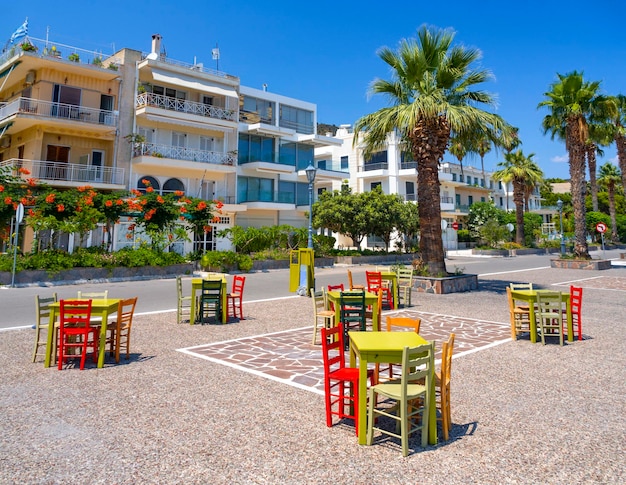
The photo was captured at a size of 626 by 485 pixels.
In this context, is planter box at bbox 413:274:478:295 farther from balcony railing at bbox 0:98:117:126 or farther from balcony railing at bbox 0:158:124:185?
balcony railing at bbox 0:98:117:126

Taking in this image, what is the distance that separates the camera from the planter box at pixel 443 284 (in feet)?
47.9

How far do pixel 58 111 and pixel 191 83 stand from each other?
8.78 meters

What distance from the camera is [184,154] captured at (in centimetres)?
3052

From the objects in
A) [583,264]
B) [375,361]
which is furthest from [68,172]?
[583,264]

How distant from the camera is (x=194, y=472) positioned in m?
3.29

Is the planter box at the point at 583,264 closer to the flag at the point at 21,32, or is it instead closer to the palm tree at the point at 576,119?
the palm tree at the point at 576,119

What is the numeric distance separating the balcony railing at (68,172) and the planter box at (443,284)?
21.5 metres

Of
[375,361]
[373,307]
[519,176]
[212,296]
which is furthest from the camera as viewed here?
[519,176]

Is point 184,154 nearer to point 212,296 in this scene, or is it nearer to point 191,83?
point 191,83

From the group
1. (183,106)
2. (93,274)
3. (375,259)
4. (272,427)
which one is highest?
(183,106)

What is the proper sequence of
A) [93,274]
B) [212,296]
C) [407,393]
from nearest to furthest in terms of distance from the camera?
[407,393]
[212,296]
[93,274]

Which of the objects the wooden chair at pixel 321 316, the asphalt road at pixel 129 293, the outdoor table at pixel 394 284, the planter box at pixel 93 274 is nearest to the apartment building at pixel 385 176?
the planter box at pixel 93 274

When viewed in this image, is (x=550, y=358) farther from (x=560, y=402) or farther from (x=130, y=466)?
(x=130, y=466)

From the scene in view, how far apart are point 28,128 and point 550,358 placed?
31598mm
